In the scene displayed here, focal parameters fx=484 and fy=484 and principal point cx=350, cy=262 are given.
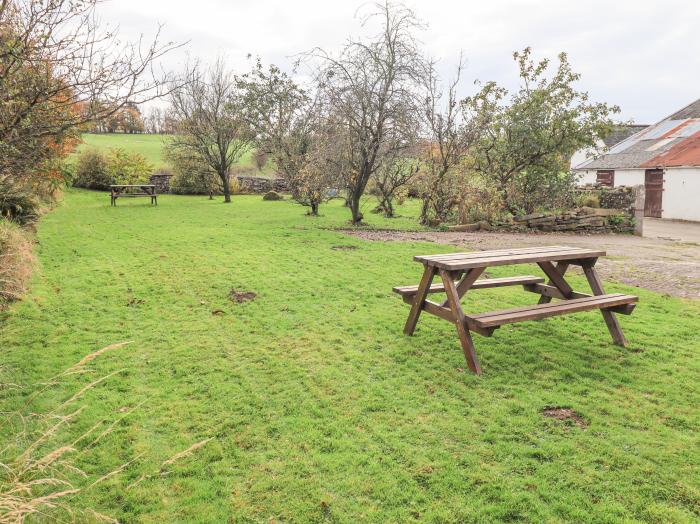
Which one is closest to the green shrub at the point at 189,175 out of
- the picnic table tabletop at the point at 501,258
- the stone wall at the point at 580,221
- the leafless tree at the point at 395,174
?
the leafless tree at the point at 395,174

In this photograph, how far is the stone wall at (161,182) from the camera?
31195mm

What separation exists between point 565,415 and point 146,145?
182 ft

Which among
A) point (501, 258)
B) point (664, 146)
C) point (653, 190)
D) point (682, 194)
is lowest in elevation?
point (501, 258)

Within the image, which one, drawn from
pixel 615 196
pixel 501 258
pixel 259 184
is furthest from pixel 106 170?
pixel 501 258

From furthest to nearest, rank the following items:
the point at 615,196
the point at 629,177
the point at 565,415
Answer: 1. the point at 629,177
2. the point at 615,196
3. the point at 565,415

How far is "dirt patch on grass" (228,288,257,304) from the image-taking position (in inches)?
282

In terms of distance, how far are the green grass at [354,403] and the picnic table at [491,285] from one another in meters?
0.36

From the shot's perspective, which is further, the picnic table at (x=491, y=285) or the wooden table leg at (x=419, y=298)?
the wooden table leg at (x=419, y=298)

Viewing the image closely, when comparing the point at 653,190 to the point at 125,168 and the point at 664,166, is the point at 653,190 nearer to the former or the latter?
the point at 664,166

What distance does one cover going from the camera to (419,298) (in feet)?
17.9

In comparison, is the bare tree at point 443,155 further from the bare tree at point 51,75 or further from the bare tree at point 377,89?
the bare tree at point 51,75

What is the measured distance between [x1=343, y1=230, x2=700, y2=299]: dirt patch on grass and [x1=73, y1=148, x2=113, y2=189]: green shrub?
69.2 feet

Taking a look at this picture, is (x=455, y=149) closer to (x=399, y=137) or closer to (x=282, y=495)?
(x=399, y=137)

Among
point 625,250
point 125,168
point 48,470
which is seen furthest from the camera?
point 125,168
